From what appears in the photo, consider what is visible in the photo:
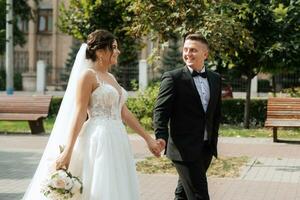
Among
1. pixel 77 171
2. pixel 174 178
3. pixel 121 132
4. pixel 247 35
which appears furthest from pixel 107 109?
pixel 247 35

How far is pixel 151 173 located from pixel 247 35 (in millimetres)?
3116

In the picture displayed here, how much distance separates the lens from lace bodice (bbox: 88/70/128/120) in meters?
5.10

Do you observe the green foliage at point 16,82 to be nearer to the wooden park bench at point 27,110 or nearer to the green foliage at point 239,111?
the green foliage at point 239,111

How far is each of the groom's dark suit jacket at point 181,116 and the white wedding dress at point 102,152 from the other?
0.38 metres

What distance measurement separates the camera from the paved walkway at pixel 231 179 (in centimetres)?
803

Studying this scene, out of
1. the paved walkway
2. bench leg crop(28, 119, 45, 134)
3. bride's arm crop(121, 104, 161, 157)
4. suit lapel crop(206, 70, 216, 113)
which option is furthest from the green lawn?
bride's arm crop(121, 104, 161, 157)

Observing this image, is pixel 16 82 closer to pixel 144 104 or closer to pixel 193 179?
pixel 144 104

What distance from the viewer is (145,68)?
99.2 feet

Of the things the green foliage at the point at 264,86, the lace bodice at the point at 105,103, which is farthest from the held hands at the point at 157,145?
the green foliage at the point at 264,86

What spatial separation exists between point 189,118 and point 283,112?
9.44 metres

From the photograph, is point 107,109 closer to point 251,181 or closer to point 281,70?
point 251,181

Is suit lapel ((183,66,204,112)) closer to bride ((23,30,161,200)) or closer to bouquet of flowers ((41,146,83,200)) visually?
bride ((23,30,161,200))

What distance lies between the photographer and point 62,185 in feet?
16.1

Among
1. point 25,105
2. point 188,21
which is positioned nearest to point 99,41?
point 188,21
